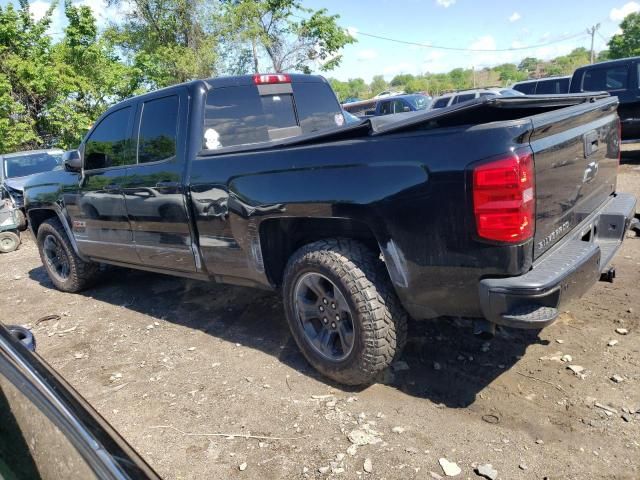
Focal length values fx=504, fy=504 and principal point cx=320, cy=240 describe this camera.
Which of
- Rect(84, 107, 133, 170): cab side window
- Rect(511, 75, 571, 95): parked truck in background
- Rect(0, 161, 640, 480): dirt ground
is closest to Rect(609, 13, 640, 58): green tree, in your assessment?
Rect(511, 75, 571, 95): parked truck in background

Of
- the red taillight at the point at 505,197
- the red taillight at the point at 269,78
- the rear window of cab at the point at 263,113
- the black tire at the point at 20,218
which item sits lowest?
the black tire at the point at 20,218

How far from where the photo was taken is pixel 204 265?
152 inches

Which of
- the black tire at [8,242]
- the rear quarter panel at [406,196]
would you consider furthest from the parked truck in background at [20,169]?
the rear quarter panel at [406,196]

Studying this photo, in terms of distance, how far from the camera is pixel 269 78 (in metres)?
4.20

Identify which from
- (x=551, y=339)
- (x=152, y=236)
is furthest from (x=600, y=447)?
(x=152, y=236)

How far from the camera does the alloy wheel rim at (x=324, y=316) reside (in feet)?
10.0

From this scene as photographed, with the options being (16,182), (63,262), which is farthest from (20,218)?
(63,262)

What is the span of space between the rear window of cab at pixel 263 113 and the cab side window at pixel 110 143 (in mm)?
1019

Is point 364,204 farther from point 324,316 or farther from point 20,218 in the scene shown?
point 20,218

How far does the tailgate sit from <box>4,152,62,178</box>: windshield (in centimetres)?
1116

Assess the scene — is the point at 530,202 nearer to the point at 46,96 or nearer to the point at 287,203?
the point at 287,203

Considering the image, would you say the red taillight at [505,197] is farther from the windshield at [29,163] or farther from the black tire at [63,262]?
the windshield at [29,163]

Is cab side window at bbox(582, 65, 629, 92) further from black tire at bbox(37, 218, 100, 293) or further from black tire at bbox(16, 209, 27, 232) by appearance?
black tire at bbox(16, 209, 27, 232)

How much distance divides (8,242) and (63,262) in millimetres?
4212
